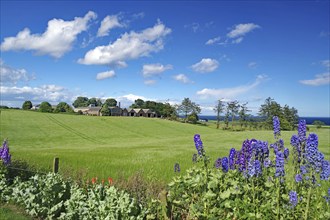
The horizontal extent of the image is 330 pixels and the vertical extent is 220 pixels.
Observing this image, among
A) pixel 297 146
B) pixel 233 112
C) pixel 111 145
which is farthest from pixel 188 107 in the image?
pixel 297 146

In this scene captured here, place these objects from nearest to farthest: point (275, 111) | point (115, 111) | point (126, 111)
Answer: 1. point (275, 111)
2. point (115, 111)
3. point (126, 111)

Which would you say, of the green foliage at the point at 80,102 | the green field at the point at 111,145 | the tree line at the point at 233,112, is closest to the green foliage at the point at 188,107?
the tree line at the point at 233,112

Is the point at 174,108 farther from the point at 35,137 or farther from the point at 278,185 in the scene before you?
the point at 278,185

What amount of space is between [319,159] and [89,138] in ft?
148

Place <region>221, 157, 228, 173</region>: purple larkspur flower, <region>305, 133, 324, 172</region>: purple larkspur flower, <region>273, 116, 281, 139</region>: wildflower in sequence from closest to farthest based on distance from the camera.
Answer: <region>305, 133, 324, 172</region>: purple larkspur flower → <region>273, 116, 281, 139</region>: wildflower → <region>221, 157, 228, 173</region>: purple larkspur flower

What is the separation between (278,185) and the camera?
4676 mm

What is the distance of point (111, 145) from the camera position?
35531 millimetres

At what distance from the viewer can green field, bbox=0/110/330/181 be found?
13617mm

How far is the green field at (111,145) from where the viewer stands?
13.6m

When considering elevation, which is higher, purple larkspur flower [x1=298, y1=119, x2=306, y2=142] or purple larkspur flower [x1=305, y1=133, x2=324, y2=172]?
purple larkspur flower [x1=298, y1=119, x2=306, y2=142]

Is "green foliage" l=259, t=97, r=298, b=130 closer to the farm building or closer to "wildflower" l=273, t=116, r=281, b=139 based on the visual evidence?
the farm building

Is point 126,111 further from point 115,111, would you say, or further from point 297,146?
point 297,146

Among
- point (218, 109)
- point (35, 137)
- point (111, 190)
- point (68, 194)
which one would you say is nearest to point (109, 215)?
point (111, 190)

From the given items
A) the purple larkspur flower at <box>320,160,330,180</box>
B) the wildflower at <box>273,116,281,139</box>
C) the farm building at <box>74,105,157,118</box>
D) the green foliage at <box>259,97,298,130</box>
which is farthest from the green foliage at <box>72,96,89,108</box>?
the purple larkspur flower at <box>320,160,330,180</box>
